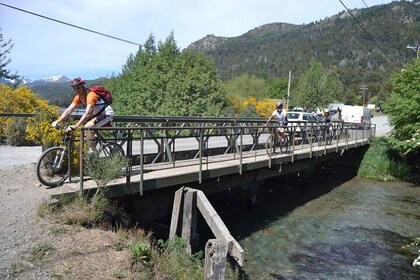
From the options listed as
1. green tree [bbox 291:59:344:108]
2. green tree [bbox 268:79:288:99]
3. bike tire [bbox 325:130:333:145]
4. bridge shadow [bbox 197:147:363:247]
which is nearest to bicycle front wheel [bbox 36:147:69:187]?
bridge shadow [bbox 197:147:363:247]

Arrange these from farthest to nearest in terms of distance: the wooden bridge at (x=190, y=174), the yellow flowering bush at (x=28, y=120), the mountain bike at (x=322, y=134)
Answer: the mountain bike at (x=322, y=134) → the yellow flowering bush at (x=28, y=120) → the wooden bridge at (x=190, y=174)

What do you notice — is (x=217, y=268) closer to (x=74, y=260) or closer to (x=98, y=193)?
(x=74, y=260)

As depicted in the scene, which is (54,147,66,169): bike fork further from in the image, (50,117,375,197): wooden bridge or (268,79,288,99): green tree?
(268,79,288,99): green tree

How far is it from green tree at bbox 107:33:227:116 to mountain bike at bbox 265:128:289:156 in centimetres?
1812

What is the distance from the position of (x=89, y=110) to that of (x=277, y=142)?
25.7 feet

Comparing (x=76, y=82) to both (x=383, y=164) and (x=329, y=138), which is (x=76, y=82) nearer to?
(x=329, y=138)

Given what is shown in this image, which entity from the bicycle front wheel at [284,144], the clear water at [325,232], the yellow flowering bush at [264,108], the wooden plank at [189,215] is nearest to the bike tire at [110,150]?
the wooden plank at [189,215]

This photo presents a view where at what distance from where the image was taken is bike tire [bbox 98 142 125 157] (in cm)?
746

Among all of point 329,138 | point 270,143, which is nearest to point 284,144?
point 270,143

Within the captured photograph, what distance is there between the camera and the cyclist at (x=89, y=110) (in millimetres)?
7297

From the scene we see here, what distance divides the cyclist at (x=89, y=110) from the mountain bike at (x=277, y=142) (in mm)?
6492

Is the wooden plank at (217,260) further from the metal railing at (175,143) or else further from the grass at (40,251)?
the metal railing at (175,143)

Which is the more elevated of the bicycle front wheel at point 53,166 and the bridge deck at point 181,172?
the bicycle front wheel at point 53,166

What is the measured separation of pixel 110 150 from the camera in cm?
768
